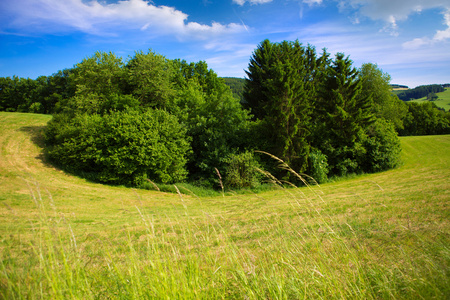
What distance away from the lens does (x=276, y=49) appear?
2972 centimetres

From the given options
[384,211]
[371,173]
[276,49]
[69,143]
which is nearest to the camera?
[384,211]

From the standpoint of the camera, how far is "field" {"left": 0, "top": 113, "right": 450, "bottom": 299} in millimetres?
2148

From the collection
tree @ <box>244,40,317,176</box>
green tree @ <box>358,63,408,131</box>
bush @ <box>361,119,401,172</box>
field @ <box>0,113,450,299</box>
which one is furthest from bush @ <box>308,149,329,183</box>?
green tree @ <box>358,63,408,131</box>

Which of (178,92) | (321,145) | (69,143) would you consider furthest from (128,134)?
(321,145)

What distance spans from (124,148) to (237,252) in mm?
16738

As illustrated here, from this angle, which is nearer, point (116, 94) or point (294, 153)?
point (294, 153)

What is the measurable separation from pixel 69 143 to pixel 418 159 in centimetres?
3347

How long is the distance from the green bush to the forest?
81 millimetres

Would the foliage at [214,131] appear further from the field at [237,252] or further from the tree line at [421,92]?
the tree line at [421,92]

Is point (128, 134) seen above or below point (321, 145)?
above

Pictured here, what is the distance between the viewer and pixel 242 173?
61.6ft

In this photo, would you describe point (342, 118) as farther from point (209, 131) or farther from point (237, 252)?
point (237, 252)

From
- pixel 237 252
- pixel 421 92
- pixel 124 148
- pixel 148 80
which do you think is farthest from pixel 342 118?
pixel 421 92

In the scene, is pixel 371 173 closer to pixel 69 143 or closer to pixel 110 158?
pixel 110 158
